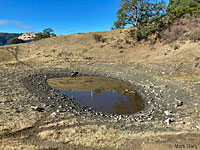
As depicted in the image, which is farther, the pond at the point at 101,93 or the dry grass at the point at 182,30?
the dry grass at the point at 182,30

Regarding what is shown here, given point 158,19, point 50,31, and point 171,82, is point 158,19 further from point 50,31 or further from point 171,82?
point 50,31

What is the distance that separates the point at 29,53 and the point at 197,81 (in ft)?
92.1

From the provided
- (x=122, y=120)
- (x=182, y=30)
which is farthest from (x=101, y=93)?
(x=182, y=30)

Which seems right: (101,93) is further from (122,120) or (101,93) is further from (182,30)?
(182,30)

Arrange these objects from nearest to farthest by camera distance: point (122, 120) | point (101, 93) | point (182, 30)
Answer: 1. point (122, 120)
2. point (101, 93)
3. point (182, 30)

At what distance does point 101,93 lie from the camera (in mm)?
12422

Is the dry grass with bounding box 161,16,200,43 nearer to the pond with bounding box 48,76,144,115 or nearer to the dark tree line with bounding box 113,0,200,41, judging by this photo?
the dark tree line with bounding box 113,0,200,41

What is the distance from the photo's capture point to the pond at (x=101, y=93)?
973 centimetres

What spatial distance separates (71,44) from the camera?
32.1m

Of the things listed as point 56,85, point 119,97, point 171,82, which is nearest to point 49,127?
point 119,97

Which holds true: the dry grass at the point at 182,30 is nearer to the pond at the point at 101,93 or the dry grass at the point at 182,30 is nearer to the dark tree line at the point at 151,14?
the dark tree line at the point at 151,14

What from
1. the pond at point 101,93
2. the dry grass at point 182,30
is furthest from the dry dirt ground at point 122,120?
the dry grass at point 182,30

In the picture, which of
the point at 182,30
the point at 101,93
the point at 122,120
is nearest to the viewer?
the point at 122,120

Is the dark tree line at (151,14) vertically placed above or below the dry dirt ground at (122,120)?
above
